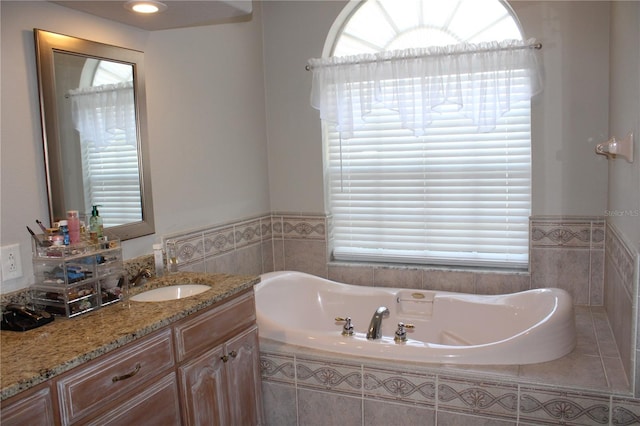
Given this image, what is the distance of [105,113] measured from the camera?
2242 mm

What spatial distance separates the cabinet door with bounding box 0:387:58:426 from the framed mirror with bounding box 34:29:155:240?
2.89 ft

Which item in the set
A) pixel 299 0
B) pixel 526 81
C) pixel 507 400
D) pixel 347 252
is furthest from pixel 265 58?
pixel 507 400

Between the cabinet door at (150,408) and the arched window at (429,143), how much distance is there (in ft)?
6.61

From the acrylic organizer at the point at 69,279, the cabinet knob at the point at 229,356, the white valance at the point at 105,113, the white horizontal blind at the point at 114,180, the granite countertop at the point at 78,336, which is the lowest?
the cabinet knob at the point at 229,356

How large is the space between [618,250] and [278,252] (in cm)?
218

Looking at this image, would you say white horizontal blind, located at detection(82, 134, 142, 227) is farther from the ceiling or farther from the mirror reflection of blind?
the ceiling

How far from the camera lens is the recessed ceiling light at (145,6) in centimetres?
198

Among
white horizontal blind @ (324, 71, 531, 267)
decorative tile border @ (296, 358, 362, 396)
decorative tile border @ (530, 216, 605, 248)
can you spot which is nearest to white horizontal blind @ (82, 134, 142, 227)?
decorative tile border @ (296, 358, 362, 396)

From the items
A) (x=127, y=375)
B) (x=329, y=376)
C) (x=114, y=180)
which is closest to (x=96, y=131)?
(x=114, y=180)

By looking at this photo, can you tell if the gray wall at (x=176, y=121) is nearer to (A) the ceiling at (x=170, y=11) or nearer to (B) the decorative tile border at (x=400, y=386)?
(A) the ceiling at (x=170, y=11)

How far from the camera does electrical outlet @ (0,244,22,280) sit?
1.80 meters

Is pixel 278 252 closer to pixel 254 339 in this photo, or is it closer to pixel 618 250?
pixel 254 339

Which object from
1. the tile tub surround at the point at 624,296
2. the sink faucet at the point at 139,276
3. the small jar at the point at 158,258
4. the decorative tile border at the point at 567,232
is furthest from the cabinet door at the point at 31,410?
the decorative tile border at the point at 567,232

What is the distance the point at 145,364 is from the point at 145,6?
1.39 m
